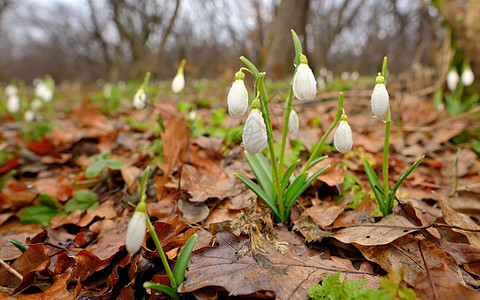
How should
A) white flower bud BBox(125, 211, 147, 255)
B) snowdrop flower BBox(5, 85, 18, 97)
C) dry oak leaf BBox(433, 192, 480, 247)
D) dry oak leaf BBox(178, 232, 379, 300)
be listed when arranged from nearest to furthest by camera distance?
white flower bud BBox(125, 211, 147, 255)
dry oak leaf BBox(178, 232, 379, 300)
dry oak leaf BBox(433, 192, 480, 247)
snowdrop flower BBox(5, 85, 18, 97)

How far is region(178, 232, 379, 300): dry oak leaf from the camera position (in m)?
0.93

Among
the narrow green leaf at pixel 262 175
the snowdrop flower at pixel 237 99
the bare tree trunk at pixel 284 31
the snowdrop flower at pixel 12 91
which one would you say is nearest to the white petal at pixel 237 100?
the snowdrop flower at pixel 237 99

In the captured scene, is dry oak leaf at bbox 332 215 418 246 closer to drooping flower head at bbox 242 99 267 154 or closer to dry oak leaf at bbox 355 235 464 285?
dry oak leaf at bbox 355 235 464 285

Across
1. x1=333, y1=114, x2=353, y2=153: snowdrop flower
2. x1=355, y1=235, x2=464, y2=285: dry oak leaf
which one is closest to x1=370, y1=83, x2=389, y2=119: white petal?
x1=333, y1=114, x2=353, y2=153: snowdrop flower

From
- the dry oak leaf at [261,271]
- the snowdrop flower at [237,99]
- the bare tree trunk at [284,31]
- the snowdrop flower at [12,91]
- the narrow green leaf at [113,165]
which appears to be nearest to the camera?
the dry oak leaf at [261,271]

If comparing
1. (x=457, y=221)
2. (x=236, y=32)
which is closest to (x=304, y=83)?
(x=457, y=221)

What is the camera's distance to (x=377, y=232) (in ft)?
3.84

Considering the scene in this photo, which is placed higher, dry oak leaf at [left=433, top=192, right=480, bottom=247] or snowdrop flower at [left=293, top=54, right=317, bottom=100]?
snowdrop flower at [left=293, top=54, right=317, bottom=100]

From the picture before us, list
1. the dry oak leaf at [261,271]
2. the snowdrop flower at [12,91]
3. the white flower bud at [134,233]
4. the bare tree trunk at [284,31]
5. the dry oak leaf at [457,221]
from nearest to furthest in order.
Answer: the white flower bud at [134,233] < the dry oak leaf at [261,271] < the dry oak leaf at [457,221] < the snowdrop flower at [12,91] < the bare tree trunk at [284,31]

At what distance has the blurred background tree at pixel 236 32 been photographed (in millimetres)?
6633

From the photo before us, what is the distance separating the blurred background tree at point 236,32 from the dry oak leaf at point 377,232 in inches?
171

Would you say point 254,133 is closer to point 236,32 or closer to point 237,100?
point 237,100

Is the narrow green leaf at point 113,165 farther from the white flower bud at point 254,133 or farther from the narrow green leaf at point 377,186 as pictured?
the narrow green leaf at point 377,186

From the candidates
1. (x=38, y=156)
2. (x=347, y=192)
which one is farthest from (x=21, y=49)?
(x=347, y=192)
